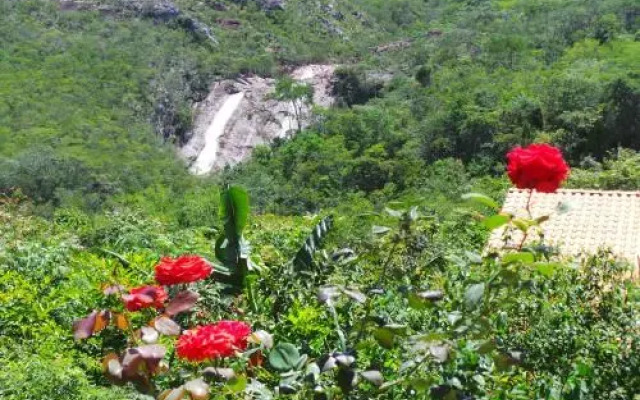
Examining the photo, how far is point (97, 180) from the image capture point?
93.7ft

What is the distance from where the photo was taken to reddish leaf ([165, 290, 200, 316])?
245cm

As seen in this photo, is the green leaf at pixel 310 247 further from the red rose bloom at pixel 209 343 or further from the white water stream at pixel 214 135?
the white water stream at pixel 214 135

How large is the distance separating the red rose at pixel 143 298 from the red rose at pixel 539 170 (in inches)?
44.5

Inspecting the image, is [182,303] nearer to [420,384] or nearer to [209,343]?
[209,343]

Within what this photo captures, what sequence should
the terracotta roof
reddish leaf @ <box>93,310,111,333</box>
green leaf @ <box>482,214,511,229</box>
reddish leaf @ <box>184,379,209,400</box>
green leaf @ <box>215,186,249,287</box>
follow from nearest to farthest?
reddish leaf @ <box>184,379,209,400</box> → green leaf @ <box>482,214,511,229</box> → reddish leaf @ <box>93,310,111,333</box> → green leaf @ <box>215,186,249,287</box> → the terracotta roof

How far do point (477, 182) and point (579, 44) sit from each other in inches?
695

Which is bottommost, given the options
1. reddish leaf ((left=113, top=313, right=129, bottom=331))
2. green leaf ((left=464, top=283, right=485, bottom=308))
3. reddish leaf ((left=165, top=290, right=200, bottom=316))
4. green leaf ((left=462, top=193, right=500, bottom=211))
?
reddish leaf ((left=113, top=313, right=129, bottom=331))

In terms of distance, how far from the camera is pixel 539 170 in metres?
2.18

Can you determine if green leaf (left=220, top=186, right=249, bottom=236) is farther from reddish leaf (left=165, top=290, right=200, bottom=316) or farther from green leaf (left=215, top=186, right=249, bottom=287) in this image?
reddish leaf (left=165, top=290, right=200, bottom=316)

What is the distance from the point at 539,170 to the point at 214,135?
42.1 m

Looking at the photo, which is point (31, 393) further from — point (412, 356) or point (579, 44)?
point (579, 44)

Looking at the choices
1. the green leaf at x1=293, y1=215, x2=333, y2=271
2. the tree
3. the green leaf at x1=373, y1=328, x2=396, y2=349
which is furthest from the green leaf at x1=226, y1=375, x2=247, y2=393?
the tree

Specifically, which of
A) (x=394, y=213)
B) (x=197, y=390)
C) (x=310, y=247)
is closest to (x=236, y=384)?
(x=197, y=390)

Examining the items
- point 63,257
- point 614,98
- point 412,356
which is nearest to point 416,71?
point 614,98
